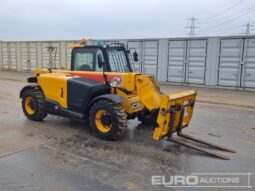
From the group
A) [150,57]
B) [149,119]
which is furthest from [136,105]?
[150,57]

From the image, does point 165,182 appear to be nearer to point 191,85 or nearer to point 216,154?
point 216,154

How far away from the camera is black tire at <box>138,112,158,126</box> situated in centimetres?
649

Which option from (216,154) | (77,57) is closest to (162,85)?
(77,57)

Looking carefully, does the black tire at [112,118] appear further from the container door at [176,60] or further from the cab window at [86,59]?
the container door at [176,60]

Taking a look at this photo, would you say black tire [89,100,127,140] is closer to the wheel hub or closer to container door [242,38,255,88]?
the wheel hub

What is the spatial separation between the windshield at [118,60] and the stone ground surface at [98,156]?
4.64 ft

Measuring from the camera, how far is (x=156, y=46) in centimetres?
1481

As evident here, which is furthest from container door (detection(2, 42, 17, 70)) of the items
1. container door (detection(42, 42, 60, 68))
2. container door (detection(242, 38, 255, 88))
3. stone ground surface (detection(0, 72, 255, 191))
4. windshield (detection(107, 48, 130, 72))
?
windshield (detection(107, 48, 130, 72))

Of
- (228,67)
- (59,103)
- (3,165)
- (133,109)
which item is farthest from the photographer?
(228,67)

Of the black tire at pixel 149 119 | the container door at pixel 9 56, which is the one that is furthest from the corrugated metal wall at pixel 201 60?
the container door at pixel 9 56

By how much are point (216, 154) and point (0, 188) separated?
11.2 feet

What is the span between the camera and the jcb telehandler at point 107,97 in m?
5.18

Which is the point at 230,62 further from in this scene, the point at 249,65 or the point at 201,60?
the point at 201,60

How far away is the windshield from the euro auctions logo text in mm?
2901
